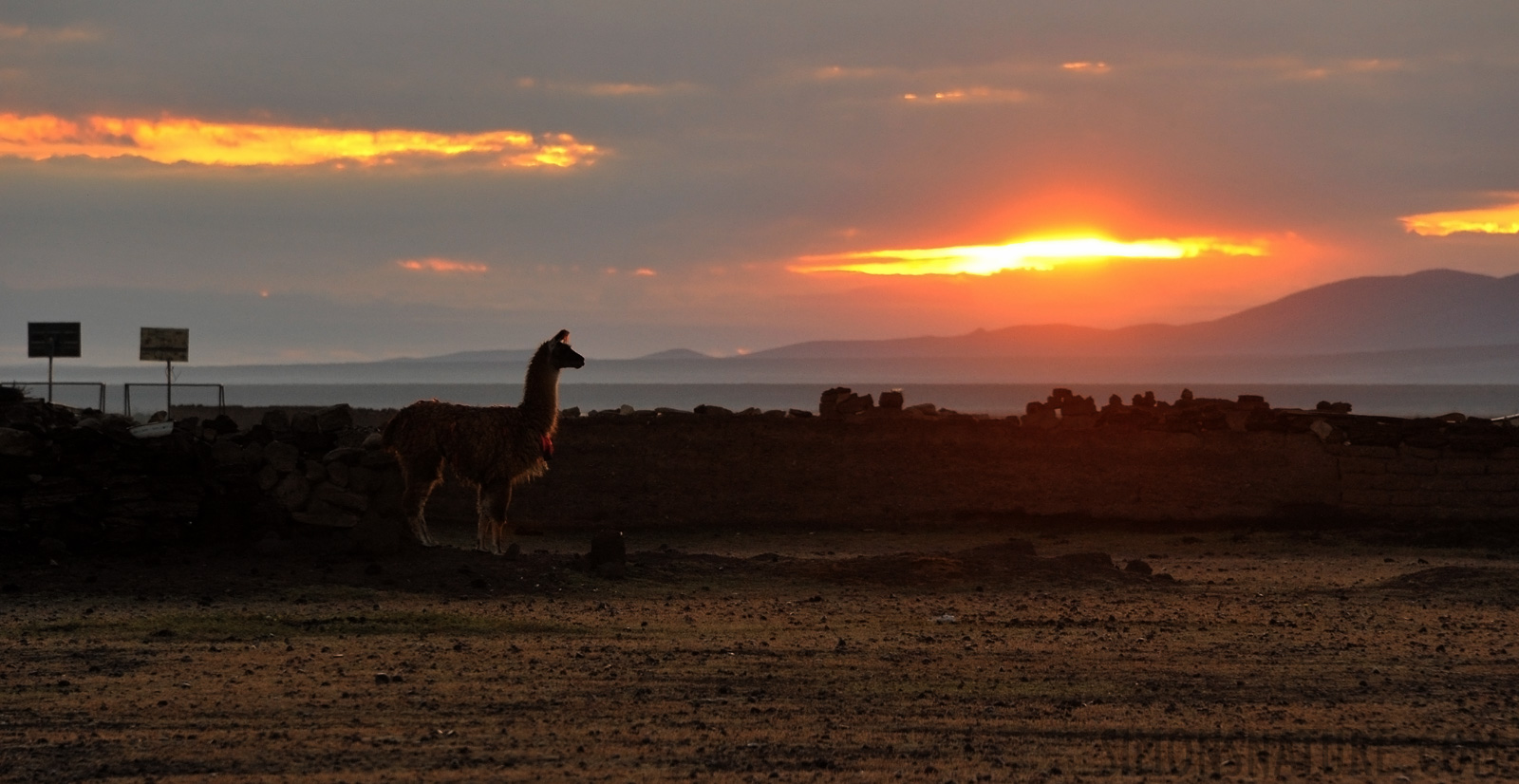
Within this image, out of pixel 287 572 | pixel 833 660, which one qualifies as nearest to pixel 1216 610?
pixel 833 660

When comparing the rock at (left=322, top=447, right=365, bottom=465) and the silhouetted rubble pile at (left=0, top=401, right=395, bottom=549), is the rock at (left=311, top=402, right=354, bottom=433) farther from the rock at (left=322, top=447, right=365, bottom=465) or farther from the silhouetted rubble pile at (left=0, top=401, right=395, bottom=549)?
the rock at (left=322, top=447, right=365, bottom=465)

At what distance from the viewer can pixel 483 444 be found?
20422mm

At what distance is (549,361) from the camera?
70.6 feet

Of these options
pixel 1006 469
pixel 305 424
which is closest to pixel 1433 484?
pixel 1006 469

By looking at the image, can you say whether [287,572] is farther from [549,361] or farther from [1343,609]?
[1343,609]

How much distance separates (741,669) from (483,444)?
8.38 meters

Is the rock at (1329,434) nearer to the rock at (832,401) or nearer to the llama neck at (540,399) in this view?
the rock at (832,401)

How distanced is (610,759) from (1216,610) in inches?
366

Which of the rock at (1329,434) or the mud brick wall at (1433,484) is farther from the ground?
the rock at (1329,434)

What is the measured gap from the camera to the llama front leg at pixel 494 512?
2061 centimetres

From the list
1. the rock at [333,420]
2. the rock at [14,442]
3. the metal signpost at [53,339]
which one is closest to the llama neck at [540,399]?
the rock at [333,420]

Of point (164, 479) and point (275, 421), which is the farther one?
point (275, 421)

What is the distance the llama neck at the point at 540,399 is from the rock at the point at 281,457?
295 cm

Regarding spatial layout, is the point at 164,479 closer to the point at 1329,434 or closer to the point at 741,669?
the point at 741,669
